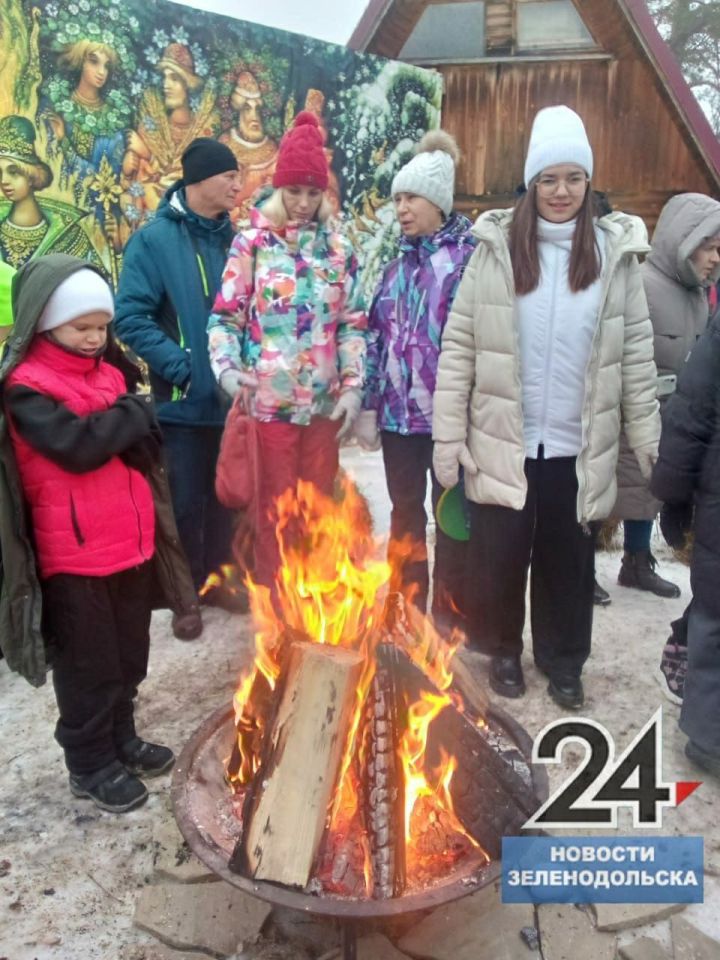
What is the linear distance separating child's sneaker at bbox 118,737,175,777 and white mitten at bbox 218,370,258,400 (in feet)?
5.35

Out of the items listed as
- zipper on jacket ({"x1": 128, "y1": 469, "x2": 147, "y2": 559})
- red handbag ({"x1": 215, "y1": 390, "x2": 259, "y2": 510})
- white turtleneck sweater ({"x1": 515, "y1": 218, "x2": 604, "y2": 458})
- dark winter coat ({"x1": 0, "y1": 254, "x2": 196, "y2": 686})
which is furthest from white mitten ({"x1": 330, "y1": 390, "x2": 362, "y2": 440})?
dark winter coat ({"x1": 0, "y1": 254, "x2": 196, "y2": 686})

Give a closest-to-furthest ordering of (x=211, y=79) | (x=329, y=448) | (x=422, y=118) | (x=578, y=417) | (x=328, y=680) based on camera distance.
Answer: (x=328, y=680)
(x=578, y=417)
(x=329, y=448)
(x=211, y=79)
(x=422, y=118)

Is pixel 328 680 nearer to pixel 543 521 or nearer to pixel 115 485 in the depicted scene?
pixel 115 485

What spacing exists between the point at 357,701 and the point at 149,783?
1.29m

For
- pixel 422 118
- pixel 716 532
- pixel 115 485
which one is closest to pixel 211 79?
pixel 422 118

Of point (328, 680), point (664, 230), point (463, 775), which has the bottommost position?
point (463, 775)

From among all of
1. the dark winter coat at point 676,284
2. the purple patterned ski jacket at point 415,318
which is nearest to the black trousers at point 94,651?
the purple patterned ski jacket at point 415,318

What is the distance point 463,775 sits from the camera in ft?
7.38

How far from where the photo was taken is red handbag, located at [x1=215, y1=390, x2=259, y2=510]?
3.51 metres

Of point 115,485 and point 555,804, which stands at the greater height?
point 115,485

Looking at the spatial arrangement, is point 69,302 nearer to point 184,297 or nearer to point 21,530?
point 21,530

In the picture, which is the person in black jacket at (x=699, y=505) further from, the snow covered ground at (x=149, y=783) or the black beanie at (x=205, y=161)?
the black beanie at (x=205, y=161)

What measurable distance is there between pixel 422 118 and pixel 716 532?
624 centimetres

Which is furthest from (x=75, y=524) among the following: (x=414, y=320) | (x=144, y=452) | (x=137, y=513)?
(x=414, y=320)
